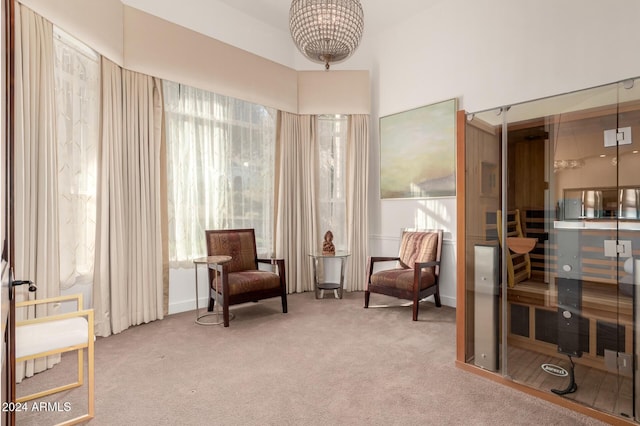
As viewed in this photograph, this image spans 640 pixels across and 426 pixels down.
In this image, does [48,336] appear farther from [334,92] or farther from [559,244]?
[334,92]

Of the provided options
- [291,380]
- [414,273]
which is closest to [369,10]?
[414,273]

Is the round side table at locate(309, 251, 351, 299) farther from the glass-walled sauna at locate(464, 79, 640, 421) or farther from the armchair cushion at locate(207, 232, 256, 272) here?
the glass-walled sauna at locate(464, 79, 640, 421)

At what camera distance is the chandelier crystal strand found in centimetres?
246

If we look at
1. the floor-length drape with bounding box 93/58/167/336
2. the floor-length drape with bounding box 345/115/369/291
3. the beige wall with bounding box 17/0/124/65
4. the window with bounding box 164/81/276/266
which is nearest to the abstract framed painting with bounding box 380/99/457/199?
the floor-length drape with bounding box 345/115/369/291

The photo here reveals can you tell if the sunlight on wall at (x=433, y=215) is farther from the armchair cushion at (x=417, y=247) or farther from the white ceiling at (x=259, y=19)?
the white ceiling at (x=259, y=19)

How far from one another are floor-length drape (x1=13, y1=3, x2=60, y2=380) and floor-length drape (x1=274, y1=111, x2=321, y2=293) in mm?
2735

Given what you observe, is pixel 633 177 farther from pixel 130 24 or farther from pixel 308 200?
pixel 130 24

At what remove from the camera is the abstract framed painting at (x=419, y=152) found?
435cm

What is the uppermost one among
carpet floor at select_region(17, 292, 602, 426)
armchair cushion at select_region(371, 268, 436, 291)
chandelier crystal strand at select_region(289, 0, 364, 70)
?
chandelier crystal strand at select_region(289, 0, 364, 70)

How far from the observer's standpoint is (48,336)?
1.92 metres

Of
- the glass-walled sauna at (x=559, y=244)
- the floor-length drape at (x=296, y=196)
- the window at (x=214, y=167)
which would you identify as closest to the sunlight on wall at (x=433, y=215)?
the floor-length drape at (x=296, y=196)

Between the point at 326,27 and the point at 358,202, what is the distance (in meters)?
2.98

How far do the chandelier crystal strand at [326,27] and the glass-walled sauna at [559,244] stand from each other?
1.09 meters

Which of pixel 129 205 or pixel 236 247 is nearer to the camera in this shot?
pixel 129 205
